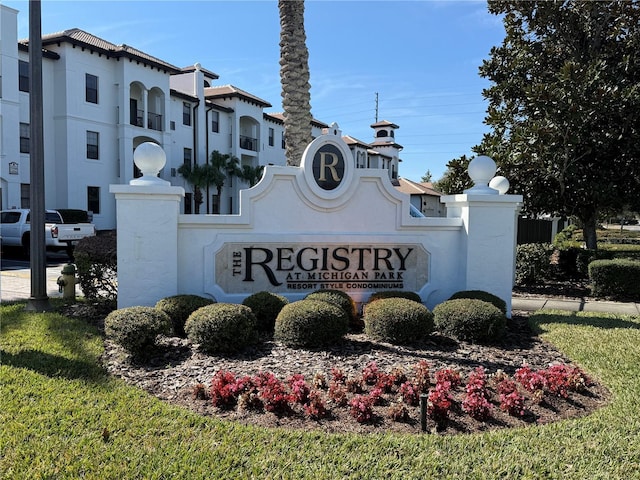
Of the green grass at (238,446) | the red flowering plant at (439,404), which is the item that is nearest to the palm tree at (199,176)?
the green grass at (238,446)

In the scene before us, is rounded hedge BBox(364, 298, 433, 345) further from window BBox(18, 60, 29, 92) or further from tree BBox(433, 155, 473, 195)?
window BBox(18, 60, 29, 92)

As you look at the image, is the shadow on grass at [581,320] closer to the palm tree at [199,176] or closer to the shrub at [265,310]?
the shrub at [265,310]

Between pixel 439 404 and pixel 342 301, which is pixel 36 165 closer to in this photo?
pixel 342 301

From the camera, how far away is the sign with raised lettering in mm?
7566

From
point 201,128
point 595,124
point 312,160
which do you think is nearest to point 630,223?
point 201,128

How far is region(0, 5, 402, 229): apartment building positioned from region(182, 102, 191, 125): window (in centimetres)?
7

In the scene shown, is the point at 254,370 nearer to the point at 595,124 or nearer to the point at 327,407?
the point at 327,407

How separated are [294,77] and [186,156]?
84.3 ft

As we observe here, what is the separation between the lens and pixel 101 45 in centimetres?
2794

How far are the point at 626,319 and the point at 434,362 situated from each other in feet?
14.1

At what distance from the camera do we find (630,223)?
79.2m

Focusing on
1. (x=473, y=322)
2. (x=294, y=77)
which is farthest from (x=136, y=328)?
(x=294, y=77)

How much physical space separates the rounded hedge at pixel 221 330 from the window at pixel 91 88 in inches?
1025

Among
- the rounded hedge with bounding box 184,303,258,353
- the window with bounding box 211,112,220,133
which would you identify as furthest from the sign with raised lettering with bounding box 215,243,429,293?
the window with bounding box 211,112,220,133
